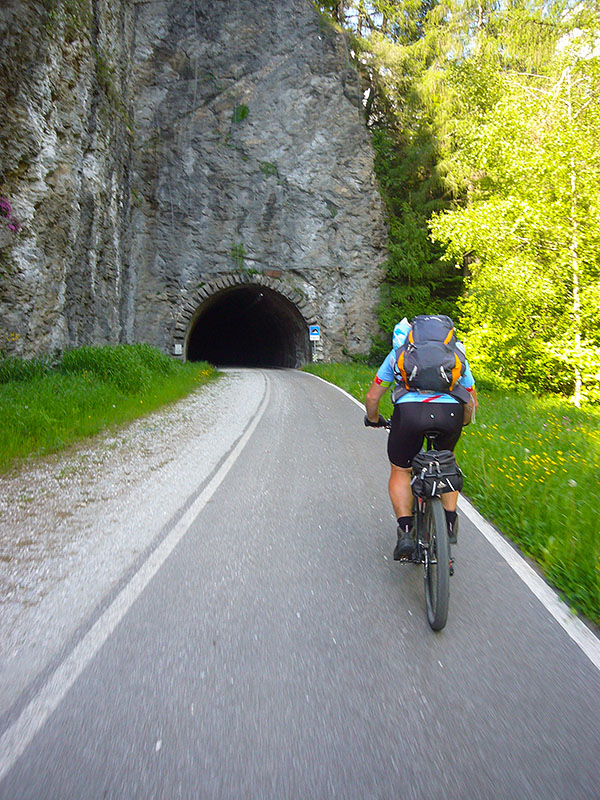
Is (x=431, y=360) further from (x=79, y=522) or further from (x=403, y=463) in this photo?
(x=79, y=522)

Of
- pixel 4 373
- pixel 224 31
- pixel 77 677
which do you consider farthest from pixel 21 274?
pixel 224 31

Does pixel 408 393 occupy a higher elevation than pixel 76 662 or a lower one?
higher

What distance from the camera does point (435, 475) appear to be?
3611 mm

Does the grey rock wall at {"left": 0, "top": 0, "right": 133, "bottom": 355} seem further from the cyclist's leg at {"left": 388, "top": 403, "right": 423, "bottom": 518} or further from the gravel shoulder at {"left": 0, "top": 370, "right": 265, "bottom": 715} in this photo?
the cyclist's leg at {"left": 388, "top": 403, "right": 423, "bottom": 518}

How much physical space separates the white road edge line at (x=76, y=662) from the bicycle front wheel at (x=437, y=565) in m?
1.93

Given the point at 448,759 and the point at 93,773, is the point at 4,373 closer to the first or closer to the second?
the point at 93,773

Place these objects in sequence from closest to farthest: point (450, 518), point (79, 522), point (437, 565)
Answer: point (437, 565) < point (450, 518) < point (79, 522)

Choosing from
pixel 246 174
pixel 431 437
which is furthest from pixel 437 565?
pixel 246 174

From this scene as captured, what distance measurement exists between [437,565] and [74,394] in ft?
28.7

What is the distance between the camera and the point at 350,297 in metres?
31.7

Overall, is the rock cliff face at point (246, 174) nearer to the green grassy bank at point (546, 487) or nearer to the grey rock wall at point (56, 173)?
the grey rock wall at point (56, 173)

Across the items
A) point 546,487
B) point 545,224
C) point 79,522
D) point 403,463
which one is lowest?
point 79,522

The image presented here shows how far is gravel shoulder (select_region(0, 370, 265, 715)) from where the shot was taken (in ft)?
10.7

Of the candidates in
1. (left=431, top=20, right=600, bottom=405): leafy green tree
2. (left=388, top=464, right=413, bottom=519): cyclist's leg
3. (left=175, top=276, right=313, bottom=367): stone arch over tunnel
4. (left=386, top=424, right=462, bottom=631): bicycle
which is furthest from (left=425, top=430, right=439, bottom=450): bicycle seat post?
(left=175, top=276, right=313, bottom=367): stone arch over tunnel
